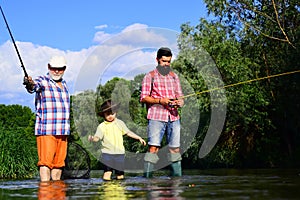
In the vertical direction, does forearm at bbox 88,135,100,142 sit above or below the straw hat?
below

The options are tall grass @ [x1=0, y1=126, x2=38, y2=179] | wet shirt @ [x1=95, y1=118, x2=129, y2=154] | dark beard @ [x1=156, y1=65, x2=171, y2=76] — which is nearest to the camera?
dark beard @ [x1=156, y1=65, x2=171, y2=76]

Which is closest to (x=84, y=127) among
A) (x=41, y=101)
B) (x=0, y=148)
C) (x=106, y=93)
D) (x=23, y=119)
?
(x=106, y=93)

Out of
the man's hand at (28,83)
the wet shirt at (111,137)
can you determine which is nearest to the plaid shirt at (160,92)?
the wet shirt at (111,137)

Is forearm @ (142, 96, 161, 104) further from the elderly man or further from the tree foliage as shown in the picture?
the tree foliage

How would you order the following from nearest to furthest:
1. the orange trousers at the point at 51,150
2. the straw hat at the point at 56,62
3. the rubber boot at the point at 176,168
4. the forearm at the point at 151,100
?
the orange trousers at the point at 51,150
the straw hat at the point at 56,62
the forearm at the point at 151,100
the rubber boot at the point at 176,168

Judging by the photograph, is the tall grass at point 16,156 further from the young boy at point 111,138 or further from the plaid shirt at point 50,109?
the plaid shirt at point 50,109

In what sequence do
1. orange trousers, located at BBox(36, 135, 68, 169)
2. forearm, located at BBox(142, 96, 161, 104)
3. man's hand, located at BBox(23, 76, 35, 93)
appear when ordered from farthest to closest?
forearm, located at BBox(142, 96, 161, 104), orange trousers, located at BBox(36, 135, 68, 169), man's hand, located at BBox(23, 76, 35, 93)

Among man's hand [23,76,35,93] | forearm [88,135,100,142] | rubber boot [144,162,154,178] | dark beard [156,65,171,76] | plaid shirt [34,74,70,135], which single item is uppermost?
dark beard [156,65,171,76]

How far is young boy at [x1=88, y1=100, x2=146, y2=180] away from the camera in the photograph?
914 centimetres

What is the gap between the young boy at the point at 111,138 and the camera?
30.0ft

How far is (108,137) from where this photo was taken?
926cm

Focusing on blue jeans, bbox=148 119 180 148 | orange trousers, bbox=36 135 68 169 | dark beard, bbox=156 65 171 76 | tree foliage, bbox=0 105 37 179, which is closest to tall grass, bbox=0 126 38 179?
tree foliage, bbox=0 105 37 179

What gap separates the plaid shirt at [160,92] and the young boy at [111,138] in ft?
2.39

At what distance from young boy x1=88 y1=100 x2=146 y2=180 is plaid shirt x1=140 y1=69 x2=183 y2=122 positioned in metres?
0.73
